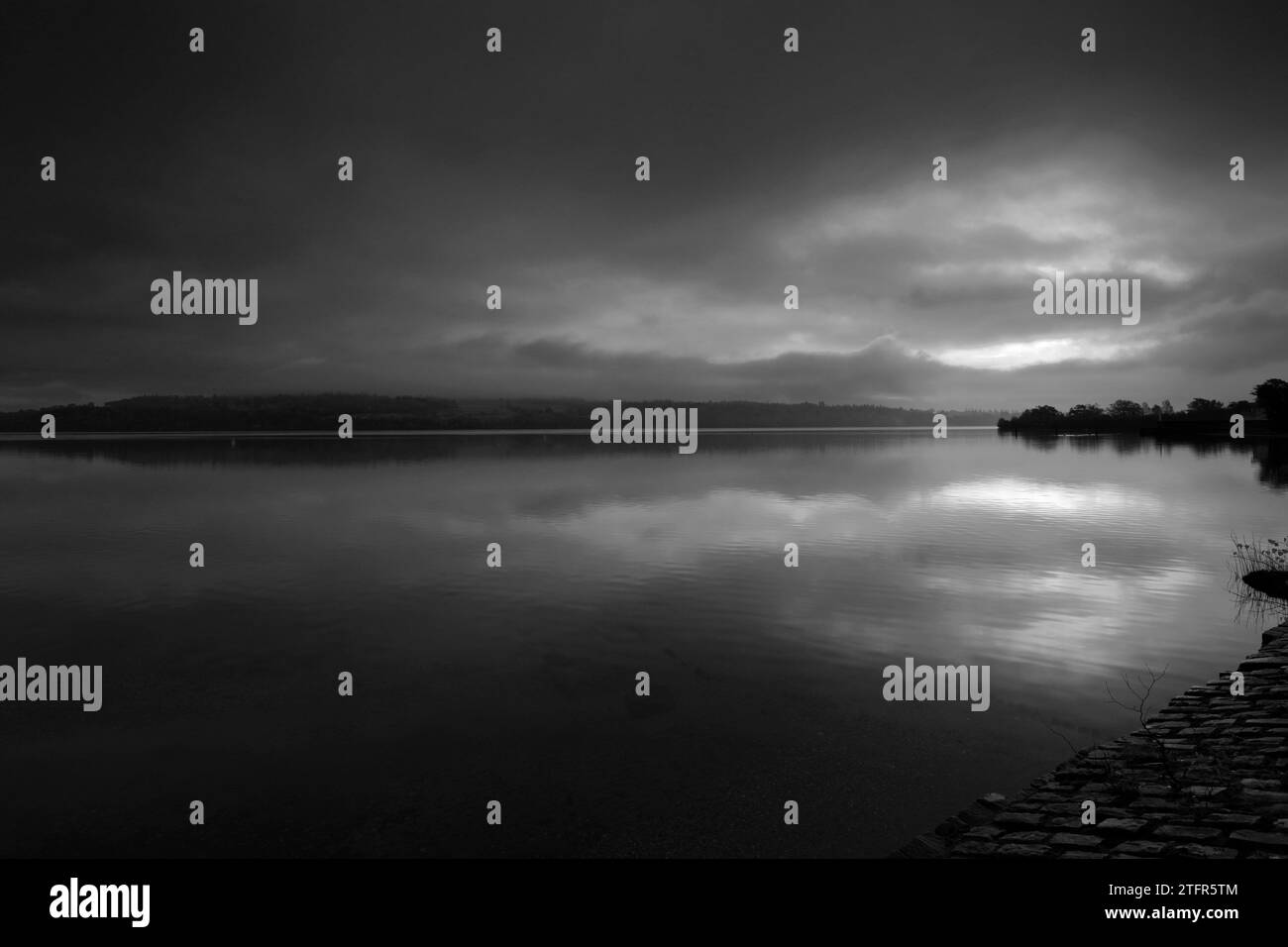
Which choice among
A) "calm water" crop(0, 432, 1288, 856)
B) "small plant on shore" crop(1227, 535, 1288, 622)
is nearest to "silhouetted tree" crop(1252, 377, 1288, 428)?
"calm water" crop(0, 432, 1288, 856)

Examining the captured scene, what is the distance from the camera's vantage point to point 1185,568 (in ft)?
101

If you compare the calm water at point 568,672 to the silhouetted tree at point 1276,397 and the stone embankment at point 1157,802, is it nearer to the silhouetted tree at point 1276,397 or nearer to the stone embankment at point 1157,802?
the stone embankment at point 1157,802

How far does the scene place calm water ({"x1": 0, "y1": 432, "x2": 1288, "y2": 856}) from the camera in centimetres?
1108

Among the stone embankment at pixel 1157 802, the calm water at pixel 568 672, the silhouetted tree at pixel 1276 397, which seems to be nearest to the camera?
the stone embankment at pixel 1157 802

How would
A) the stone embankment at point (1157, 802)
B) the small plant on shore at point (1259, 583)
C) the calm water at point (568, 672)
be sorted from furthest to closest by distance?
the small plant on shore at point (1259, 583), the calm water at point (568, 672), the stone embankment at point (1157, 802)

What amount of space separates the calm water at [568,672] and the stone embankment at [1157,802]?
3.05 feet

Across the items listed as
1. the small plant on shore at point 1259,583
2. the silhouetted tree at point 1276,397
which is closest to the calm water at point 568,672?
the small plant on shore at point 1259,583

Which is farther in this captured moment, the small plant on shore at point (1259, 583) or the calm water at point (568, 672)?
the small plant on shore at point (1259, 583)

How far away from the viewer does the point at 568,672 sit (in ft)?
59.1

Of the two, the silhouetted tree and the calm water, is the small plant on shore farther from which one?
the silhouetted tree

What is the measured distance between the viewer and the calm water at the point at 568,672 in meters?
11.1

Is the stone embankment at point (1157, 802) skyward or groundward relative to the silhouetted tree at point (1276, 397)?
groundward

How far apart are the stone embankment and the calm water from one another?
A: 931mm
